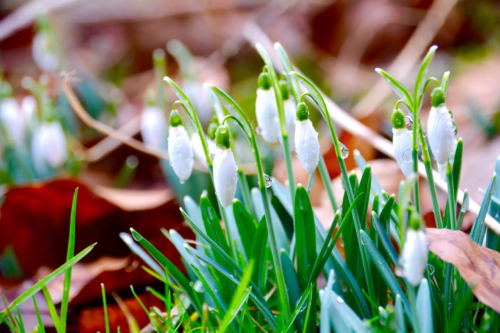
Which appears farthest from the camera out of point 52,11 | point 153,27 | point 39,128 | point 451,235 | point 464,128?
point 153,27

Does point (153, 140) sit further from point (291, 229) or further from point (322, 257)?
point (322, 257)

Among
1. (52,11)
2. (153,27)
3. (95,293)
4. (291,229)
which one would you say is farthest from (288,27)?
(95,293)

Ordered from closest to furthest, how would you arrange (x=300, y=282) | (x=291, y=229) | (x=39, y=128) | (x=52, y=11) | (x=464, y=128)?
(x=300, y=282) → (x=291, y=229) → (x=39, y=128) → (x=464, y=128) → (x=52, y=11)

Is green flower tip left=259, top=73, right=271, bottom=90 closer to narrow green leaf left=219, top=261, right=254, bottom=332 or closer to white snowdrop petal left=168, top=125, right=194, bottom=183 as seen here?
white snowdrop petal left=168, top=125, right=194, bottom=183

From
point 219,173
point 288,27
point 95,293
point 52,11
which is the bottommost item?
point 95,293

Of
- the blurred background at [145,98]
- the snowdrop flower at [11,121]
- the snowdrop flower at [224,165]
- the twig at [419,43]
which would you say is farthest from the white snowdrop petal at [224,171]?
the twig at [419,43]

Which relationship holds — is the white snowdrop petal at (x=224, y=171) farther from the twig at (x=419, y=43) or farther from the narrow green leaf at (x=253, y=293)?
the twig at (x=419, y=43)

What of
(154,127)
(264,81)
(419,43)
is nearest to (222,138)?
(264,81)
